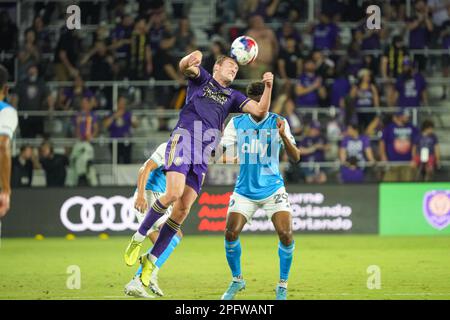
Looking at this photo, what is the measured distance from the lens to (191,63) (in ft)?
33.3

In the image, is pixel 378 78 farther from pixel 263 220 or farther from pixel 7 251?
pixel 7 251

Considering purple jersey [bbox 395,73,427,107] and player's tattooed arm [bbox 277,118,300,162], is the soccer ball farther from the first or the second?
purple jersey [bbox 395,73,427,107]

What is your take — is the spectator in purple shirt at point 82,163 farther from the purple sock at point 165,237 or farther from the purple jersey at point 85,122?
the purple sock at point 165,237

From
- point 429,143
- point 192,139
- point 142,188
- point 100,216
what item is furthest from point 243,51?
point 429,143

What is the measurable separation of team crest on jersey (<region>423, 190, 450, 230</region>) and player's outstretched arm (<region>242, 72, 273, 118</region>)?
10019 mm

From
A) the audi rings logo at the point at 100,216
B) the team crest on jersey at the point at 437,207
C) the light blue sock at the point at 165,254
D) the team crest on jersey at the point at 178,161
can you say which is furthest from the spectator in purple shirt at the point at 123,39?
the team crest on jersey at the point at 178,161

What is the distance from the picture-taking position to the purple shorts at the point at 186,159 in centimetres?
1028

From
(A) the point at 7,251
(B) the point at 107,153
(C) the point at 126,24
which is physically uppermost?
(C) the point at 126,24

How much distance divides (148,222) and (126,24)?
44.9 feet

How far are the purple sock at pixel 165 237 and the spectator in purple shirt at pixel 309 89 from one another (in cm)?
1229

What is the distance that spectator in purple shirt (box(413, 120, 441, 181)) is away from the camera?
2061 centimetres

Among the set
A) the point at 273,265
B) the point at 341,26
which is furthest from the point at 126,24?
the point at 273,265

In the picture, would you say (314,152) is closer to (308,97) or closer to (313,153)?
(313,153)
